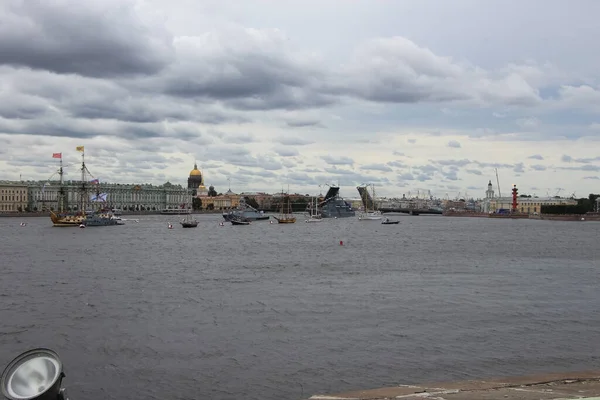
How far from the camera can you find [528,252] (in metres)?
41.5

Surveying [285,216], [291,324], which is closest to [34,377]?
[291,324]

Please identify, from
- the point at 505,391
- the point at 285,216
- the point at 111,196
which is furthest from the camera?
the point at 111,196

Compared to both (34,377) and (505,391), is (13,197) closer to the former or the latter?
(34,377)

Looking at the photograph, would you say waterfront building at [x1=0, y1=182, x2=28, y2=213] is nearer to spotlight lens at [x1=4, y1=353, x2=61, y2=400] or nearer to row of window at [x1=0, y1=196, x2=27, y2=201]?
row of window at [x1=0, y1=196, x2=27, y2=201]

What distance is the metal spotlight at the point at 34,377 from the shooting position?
711 cm

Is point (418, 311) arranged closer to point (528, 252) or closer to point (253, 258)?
point (253, 258)

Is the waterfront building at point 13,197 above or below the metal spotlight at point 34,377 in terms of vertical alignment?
above

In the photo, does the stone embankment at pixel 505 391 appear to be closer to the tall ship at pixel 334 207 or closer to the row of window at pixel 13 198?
the tall ship at pixel 334 207

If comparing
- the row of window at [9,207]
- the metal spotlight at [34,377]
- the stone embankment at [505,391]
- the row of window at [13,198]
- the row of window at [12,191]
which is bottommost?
the stone embankment at [505,391]

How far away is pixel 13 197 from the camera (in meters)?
157

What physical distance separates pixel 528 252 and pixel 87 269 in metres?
26.6

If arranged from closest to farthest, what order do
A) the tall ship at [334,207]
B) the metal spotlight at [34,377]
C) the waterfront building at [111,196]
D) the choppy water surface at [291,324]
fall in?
the metal spotlight at [34,377]
the choppy water surface at [291,324]
the tall ship at [334,207]
the waterfront building at [111,196]

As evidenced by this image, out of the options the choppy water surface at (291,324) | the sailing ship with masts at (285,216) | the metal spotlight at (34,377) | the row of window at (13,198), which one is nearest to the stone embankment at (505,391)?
the choppy water surface at (291,324)

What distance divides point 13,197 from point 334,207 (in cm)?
7652
